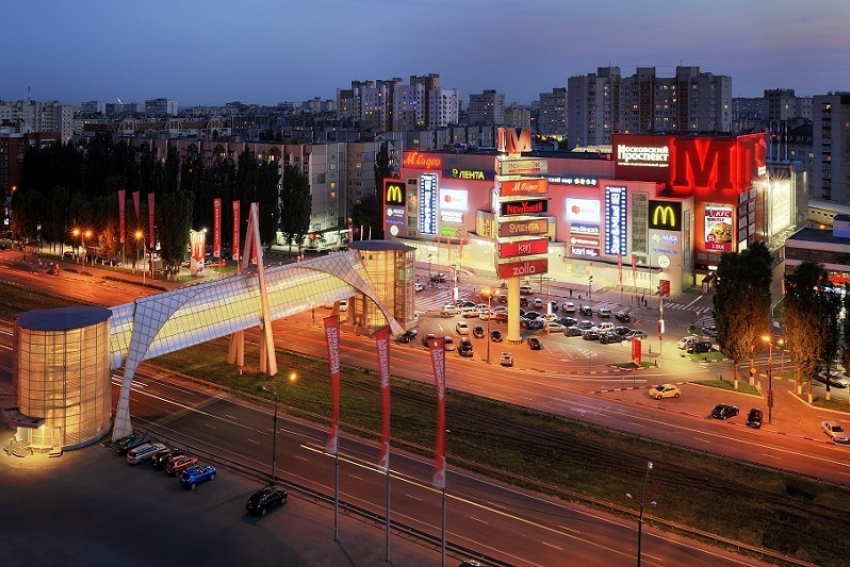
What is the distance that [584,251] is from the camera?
8712cm

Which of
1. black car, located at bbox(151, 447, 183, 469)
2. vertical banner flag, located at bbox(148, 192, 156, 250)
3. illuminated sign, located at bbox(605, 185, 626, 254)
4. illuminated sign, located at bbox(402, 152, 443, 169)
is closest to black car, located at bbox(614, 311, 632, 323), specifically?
illuminated sign, located at bbox(605, 185, 626, 254)

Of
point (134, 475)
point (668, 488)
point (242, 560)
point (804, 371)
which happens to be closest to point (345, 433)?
point (134, 475)

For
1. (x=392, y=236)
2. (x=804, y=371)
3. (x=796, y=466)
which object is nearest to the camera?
(x=796, y=466)

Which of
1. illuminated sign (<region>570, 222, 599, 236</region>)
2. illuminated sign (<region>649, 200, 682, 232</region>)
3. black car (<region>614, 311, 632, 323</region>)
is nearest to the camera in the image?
black car (<region>614, 311, 632, 323</region>)

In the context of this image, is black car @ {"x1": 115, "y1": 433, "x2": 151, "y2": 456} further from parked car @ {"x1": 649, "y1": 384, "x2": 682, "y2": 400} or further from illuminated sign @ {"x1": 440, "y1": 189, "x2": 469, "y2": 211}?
illuminated sign @ {"x1": 440, "y1": 189, "x2": 469, "y2": 211}

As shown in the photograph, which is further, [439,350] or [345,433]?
[345,433]

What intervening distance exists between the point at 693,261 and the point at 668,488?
49.6 meters

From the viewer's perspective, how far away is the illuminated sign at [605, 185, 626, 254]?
84.0 m

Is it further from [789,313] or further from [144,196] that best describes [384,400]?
[144,196]

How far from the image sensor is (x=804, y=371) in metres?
49.7

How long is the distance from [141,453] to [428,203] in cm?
6325

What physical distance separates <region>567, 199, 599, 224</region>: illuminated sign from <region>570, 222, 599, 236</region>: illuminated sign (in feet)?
1.53

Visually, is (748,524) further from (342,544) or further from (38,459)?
(38,459)

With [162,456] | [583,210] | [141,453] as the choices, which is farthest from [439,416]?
[583,210]
